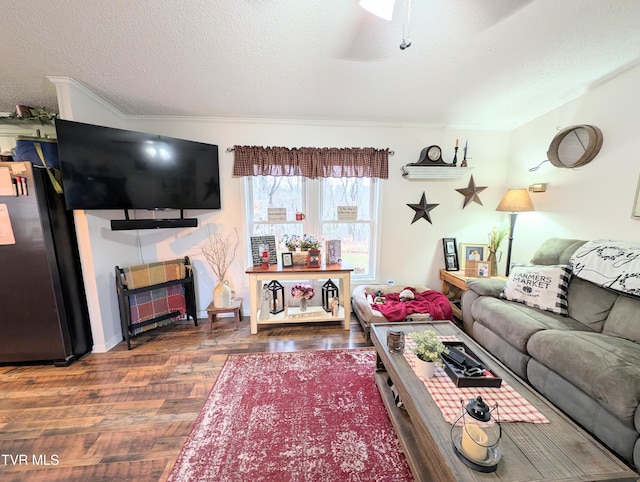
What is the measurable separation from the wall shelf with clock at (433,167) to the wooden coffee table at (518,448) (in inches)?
83.7

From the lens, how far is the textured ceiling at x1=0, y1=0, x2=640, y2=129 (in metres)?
1.22

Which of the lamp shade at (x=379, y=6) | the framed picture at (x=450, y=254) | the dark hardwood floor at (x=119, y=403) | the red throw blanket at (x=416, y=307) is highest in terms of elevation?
the lamp shade at (x=379, y=6)

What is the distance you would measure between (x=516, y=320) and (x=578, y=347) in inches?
15.5

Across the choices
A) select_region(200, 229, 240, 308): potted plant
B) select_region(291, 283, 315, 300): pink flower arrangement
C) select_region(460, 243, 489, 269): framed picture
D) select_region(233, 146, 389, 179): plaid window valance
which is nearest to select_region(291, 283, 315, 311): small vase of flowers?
select_region(291, 283, 315, 300): pink flower arrangement

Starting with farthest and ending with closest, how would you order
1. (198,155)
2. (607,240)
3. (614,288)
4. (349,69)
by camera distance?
(198,155), (607,240), (349,69), (614,288)

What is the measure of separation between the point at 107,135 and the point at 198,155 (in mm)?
702

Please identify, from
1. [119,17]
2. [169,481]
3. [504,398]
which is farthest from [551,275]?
[119,17]

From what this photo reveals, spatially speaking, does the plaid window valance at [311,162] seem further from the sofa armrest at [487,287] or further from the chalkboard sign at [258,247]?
the sofa armrest at [487,287]

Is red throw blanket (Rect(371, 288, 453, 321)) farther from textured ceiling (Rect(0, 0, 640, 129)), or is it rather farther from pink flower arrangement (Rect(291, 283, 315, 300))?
textured ceiling (Rect(0, 0, 640, 129))

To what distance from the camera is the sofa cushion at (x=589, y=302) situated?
1640 millimetres

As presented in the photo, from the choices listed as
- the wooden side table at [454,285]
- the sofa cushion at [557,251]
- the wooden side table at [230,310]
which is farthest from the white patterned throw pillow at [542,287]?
the wooden side table at [230,310]

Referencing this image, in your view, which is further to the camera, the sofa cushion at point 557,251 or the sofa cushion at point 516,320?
the sofa cushion at point 557,251

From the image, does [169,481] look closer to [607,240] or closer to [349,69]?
[349,69]

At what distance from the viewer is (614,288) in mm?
1587
